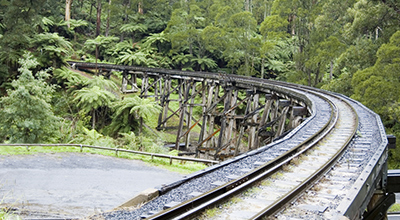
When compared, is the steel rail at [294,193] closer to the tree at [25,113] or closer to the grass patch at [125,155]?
the grass patch at [125,155]

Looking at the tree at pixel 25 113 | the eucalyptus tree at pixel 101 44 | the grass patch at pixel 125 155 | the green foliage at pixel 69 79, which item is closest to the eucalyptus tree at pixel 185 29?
the eucalyptus tree at pixel 101 44

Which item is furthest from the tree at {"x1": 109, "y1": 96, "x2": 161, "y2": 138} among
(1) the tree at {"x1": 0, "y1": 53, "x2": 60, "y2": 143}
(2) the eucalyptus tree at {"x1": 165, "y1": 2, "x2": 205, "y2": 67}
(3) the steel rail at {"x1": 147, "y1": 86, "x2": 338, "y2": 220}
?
(2) the eucalyptus tree at {"x1": 165, "y1": 2, "x2": 205, "y2": 67}

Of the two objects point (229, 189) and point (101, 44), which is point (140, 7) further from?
point (229, 189)

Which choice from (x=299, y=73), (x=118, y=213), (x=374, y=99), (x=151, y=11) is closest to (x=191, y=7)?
(x=151, y=11)

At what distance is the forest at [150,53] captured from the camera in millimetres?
15141

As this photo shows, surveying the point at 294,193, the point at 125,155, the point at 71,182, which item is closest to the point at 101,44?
the point at 125,155

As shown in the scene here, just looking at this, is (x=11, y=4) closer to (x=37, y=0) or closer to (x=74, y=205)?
(x=37, y=0)

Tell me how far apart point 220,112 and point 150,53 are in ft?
43.4

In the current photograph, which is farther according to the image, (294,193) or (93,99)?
(93,99)

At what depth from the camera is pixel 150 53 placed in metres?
36.0

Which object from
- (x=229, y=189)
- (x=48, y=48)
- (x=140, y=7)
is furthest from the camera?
(x=140, y=7)

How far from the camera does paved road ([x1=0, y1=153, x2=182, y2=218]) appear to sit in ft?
25.8

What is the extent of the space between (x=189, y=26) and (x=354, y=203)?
3079 cm

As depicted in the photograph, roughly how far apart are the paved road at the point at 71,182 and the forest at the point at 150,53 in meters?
3.56
